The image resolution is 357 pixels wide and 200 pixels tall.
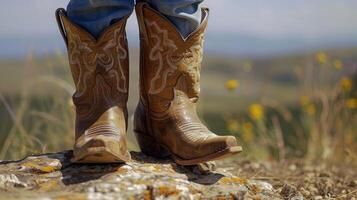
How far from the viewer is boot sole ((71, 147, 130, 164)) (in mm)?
2082

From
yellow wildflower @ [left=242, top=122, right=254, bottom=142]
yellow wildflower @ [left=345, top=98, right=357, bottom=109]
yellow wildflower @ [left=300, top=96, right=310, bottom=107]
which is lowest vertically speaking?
yellow wildflower @ [left=242, top=122, right=254, bottom=142]

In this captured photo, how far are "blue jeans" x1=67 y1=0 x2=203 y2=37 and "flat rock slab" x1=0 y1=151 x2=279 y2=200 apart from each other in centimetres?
55

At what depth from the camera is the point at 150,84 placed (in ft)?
8.27

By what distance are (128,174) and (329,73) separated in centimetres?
321

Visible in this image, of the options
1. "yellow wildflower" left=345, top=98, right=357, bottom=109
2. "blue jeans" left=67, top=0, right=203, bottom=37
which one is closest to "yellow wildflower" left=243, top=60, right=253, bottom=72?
"yellow wildflower" left=345, top=98, right=357, bottom=109

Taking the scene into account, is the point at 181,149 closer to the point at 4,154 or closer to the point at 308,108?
the point at 4,154

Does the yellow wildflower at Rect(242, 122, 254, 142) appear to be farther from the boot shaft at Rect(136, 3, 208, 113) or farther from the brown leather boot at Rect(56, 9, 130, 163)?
the brown leather boot at Rect(56, 9, 130, 163)

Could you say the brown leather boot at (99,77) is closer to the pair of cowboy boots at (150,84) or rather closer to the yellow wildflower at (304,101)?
the pair of cowboy boots at (150,84)

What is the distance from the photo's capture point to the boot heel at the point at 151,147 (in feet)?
8.44

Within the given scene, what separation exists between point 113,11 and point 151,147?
2.07ft

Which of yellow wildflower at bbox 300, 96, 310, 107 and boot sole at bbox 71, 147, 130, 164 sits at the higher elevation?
boot sole at bbox 71, 147, 130, 164

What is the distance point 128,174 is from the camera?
7.25 ft

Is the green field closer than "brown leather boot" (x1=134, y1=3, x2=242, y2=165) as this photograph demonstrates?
No

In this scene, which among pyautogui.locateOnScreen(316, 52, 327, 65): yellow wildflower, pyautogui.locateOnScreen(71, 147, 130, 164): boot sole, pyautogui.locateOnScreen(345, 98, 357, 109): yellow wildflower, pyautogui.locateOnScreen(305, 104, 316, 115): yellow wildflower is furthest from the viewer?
pyautogui.locateOnScreen(305, 104, 316, 115): yellow wildflower
